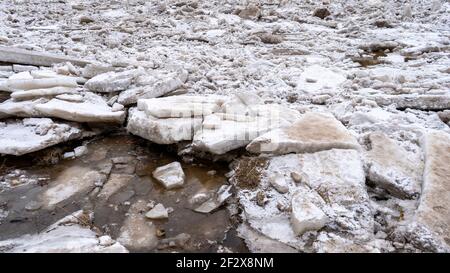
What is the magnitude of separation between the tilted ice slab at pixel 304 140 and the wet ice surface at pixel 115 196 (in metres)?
0.45

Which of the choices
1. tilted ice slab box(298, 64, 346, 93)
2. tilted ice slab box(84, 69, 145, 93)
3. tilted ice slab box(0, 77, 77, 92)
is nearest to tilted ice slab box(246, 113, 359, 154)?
tilted ice slab box(298, 64, 346, 93)

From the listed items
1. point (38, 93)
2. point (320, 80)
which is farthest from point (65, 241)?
point (320, 80)

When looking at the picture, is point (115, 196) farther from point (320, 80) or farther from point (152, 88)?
point (320, 80)

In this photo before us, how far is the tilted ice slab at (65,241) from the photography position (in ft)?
7.32

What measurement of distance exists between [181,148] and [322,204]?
1374 millimetres

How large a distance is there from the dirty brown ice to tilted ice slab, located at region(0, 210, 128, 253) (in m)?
0.01

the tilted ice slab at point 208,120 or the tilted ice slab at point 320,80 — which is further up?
the tilted ice slab at point 208,120

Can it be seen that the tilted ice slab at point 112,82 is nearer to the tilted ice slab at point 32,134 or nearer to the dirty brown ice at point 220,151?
the dirty brown ice at point 220,151

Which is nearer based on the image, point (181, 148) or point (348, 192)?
point (348, 192)

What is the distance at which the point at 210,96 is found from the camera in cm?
395

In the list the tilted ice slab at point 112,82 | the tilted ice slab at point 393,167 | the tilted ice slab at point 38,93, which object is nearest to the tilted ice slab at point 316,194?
the tilted ice slab at point 393,167

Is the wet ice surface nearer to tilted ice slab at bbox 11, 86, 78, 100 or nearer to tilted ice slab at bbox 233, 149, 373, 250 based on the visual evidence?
tilted ice slab at bbox 233, 149, 373, 250
